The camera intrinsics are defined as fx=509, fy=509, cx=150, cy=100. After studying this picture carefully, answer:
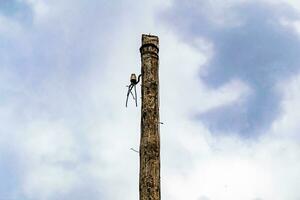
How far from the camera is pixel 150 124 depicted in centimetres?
1284

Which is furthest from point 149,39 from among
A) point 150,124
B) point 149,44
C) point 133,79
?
point 150,124

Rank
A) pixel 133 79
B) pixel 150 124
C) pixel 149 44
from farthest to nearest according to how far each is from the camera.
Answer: pixel 133 79 → pixel 149 44 → pixel 150 124

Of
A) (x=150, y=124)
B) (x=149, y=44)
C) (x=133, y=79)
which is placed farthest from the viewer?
(x=133, y=79)

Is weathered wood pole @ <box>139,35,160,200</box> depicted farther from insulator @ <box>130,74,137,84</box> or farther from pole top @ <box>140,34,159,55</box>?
insulator @ <box>130,74,137,84</box>

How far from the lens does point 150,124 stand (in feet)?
42.1

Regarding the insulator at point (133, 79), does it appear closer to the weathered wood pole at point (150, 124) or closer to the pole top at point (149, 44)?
the weathered wood pole at point (150, 124)

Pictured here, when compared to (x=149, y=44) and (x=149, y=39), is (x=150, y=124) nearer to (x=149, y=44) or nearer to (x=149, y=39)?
(x=149, y=44)

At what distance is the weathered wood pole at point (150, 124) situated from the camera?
12.2 meters

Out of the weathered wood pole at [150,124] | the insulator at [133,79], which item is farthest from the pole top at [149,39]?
the insulator at [133,79]

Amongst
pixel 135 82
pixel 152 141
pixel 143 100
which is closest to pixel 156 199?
pixel 152 141

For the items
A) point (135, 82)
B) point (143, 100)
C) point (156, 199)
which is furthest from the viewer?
point (135, 82)

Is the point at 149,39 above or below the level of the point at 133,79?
above

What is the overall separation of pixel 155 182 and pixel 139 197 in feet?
1.73

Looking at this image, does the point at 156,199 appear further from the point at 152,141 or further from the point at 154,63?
the point at 154,63
